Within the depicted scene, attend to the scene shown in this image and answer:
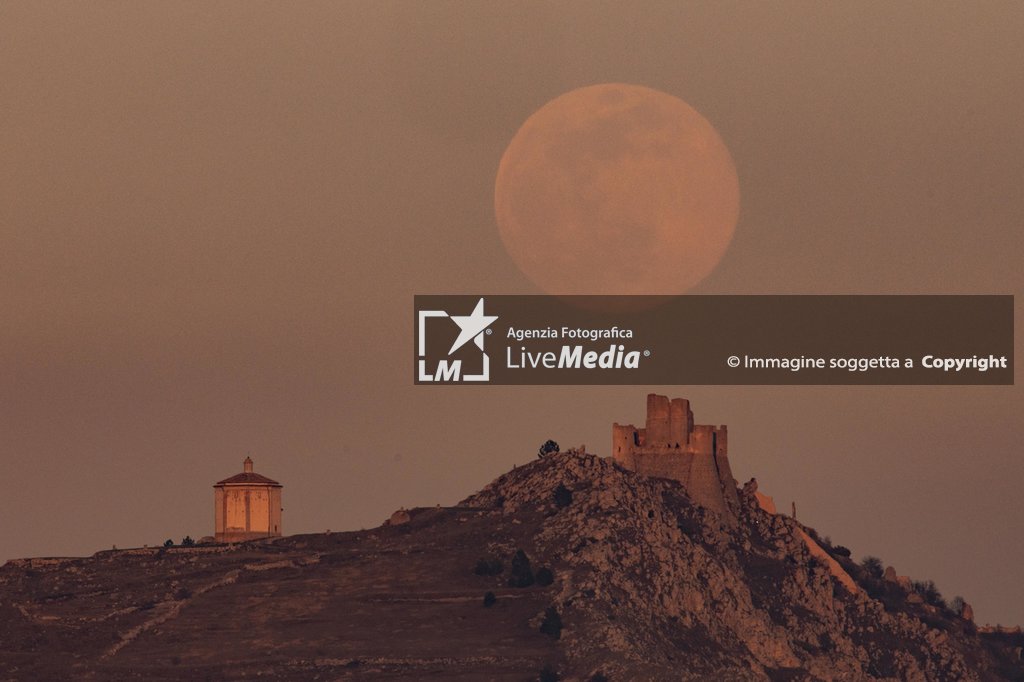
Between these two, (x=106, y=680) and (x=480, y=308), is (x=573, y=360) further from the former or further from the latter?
(x=106, y=680)

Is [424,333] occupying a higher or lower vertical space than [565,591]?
higher

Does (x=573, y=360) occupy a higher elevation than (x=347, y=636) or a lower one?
higher

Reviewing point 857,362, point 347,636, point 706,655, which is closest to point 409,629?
point 347,636

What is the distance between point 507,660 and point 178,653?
23.1 m

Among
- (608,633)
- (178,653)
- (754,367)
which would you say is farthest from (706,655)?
(178,653)

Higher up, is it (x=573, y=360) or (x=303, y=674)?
(x=573, y=360)

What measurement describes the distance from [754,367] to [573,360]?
12161mm

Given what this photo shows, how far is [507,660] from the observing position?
7677 inches

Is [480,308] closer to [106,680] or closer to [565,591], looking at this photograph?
[565,591]

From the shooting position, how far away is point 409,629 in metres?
199

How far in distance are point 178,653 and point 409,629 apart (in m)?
16.0

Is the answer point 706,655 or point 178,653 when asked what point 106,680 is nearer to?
point 178,653

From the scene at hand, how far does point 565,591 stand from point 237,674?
23.1m

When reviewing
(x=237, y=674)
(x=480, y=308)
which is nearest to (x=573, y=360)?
(x=480, y=308)
